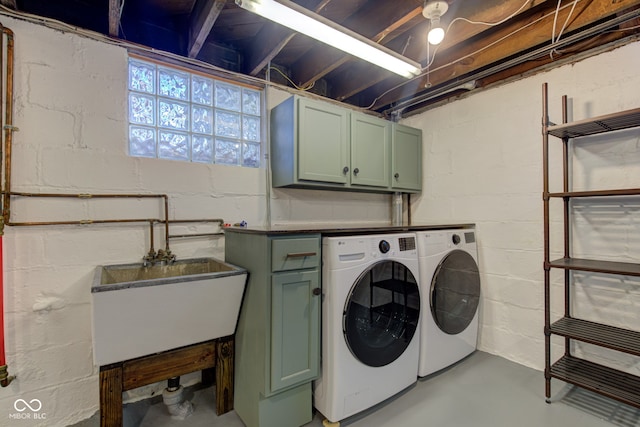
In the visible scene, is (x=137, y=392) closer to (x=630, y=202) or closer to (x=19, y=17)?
(x=19, y=17)

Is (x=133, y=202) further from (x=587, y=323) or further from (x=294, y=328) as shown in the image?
(x=587, y=323)

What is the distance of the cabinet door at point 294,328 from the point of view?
1463mm

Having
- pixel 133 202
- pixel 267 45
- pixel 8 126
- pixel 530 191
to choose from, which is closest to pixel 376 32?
pixel 267 45

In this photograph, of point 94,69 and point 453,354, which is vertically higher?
point 94,69

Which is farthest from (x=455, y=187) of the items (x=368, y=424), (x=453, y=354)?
(x=368, y=424)

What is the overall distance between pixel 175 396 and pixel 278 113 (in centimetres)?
197

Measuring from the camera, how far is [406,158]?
2756 millimetres

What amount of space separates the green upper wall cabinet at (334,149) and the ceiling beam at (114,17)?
1.05 meters

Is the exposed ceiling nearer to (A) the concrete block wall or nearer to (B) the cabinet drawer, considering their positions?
(A) the concrete block wall

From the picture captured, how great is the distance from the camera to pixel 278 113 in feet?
7.43

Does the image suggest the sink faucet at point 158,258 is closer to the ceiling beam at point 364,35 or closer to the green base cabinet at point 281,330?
the green base cabinet at point 281,330

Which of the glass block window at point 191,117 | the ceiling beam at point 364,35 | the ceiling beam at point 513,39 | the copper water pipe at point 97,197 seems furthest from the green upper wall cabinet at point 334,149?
the copper water pipe at point 97,197

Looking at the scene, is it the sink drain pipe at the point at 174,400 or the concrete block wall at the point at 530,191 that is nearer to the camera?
the sink drain pipe at the point at 174,400

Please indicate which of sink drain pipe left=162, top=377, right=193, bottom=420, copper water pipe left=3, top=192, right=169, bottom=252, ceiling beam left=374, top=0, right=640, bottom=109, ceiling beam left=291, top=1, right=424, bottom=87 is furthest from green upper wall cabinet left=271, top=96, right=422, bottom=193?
sink drain pipe left=162, top=377, right=193, bottom=420
